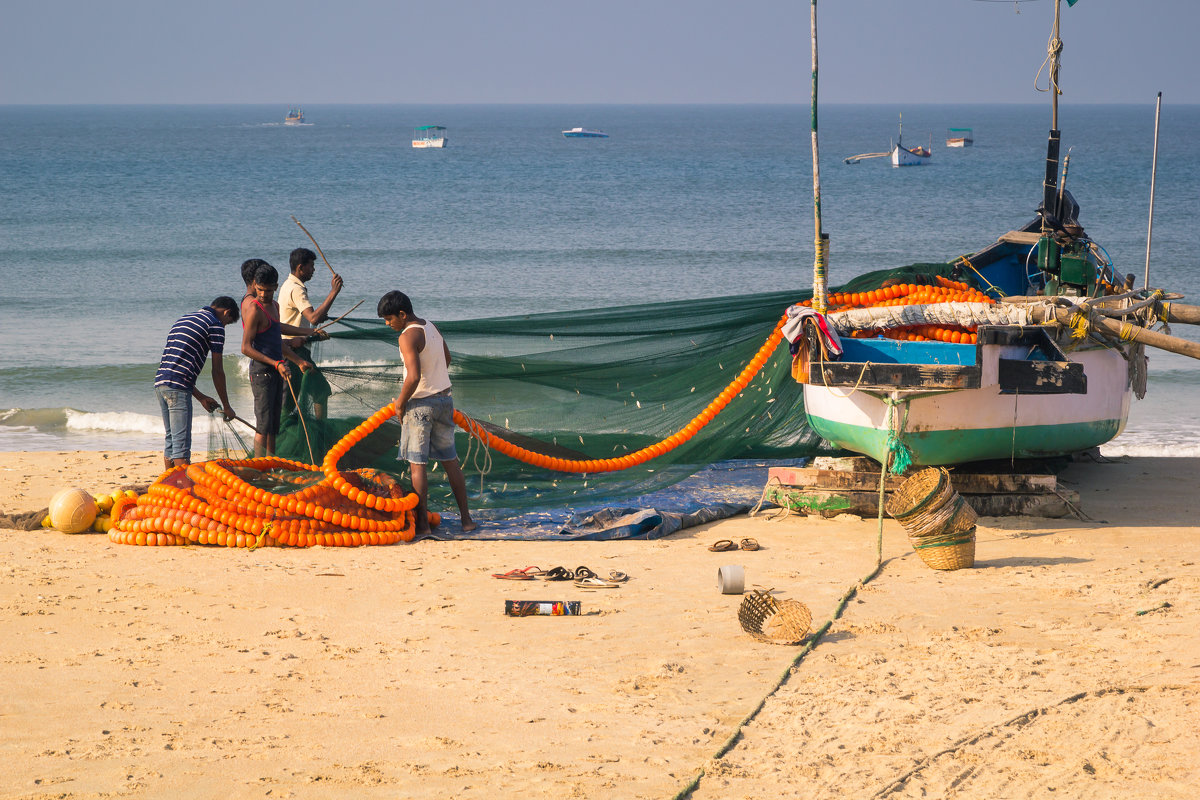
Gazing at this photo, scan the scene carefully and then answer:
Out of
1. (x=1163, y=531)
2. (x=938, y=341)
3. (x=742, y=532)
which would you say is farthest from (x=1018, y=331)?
(x=742, y=532)

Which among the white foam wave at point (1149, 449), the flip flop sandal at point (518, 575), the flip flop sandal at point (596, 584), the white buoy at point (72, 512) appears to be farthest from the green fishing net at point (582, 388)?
the white foam wave at point (1149, 449)

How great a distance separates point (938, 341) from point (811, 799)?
4122mm

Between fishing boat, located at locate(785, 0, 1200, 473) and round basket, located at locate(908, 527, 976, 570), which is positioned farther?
fishing boat, located at locate(785, 0, 1200, 473)

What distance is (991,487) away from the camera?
276 inches

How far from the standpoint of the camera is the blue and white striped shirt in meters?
7.21

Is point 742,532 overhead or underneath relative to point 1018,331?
underneath

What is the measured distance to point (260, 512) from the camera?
6.74 meters

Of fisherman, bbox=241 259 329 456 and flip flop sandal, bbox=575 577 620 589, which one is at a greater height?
fisherman, bbox=241 259 329 456

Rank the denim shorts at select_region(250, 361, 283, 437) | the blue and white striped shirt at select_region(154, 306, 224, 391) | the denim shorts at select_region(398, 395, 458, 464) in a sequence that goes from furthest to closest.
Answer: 1. the denim shorts at select_region(250, 361, 283, 437)
2. the blue and white striped shirt at select_region(154, 306, 224, 391)
3. the denim shorts at select_region(398, 395, 458, 464)

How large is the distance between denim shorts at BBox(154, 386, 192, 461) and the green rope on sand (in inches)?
162

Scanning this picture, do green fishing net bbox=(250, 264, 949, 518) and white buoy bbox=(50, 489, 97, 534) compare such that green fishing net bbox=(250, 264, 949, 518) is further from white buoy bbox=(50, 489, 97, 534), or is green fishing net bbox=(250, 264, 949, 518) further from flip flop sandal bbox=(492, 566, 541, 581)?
flip flop sandal bbox=(492, 566, 541, 581)

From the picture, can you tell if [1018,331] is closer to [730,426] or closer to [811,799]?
[730,426]

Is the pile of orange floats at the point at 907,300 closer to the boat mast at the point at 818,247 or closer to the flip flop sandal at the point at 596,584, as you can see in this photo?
the boat mast at the point at 818,247

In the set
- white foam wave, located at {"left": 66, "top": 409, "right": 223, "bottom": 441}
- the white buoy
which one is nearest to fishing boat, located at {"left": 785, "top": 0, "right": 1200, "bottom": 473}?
A: the white buoy
